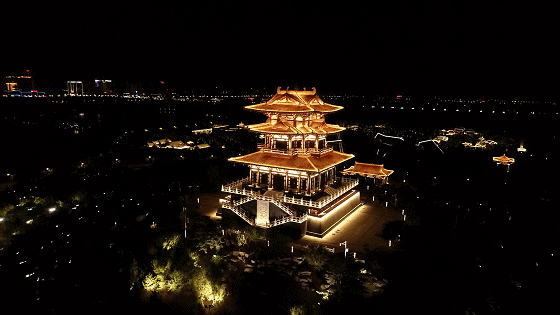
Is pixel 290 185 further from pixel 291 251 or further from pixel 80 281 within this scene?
pixel 80 281

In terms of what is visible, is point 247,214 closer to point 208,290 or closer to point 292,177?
point 292,177

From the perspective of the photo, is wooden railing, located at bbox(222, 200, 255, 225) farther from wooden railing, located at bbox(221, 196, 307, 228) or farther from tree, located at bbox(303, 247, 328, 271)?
tree, located at bbox(303, 247, 328, 271)

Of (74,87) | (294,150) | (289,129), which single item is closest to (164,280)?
(294,150)

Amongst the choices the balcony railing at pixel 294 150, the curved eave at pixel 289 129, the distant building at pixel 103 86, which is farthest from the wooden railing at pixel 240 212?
the distant building at pixel 103 86

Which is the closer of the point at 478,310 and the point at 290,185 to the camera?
the point at 478,310

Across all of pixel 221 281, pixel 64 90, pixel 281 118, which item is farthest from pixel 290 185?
pixel 64 90

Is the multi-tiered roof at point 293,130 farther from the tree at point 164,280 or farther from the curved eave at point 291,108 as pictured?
the tree at point 164,280
